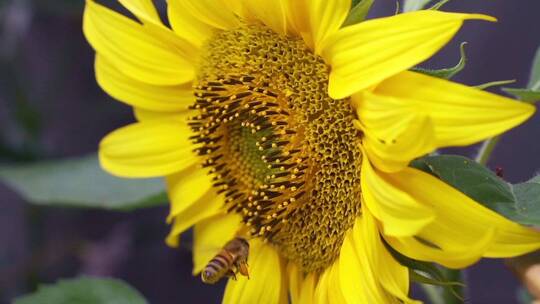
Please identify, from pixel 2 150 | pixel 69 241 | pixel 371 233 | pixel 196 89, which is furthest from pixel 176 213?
pixel 69 241

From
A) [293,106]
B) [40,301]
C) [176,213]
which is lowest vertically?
[40,301]

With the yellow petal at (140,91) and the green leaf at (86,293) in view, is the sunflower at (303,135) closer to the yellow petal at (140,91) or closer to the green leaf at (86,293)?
the yellow petal at (140,91)

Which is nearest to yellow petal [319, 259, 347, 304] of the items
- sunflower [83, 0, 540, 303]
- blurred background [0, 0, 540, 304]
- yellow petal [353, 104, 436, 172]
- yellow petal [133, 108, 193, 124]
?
sunflower [83, 0, 540, 303]

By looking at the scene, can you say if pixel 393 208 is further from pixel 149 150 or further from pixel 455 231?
pixel 149 150

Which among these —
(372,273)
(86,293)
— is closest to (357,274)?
(372,273)

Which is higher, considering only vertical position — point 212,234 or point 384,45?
point 384,45

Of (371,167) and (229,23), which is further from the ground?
(229,23)

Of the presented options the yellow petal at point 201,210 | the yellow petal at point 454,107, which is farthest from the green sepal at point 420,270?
the yellow petal at point 201,210

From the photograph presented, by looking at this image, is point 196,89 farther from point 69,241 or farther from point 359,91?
point 69,241
